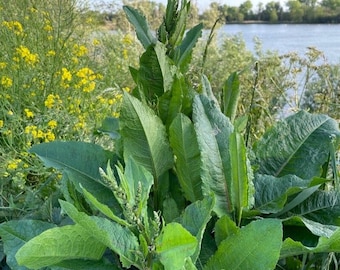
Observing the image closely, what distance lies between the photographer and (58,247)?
532mm

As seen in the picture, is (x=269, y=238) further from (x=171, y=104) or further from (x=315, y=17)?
(x=315, y=17)

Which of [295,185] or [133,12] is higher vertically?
[133,12]

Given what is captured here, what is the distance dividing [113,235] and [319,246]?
9.3 inches

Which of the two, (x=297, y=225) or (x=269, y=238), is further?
(x=297, y=225)

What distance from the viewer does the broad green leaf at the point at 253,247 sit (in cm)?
55

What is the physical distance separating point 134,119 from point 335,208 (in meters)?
0.30

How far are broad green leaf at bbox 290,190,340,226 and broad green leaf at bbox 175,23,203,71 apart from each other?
0.28 meters

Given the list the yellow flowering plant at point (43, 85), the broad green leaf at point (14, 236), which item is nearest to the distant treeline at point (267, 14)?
the yellow flowering plant at point (43, 85)

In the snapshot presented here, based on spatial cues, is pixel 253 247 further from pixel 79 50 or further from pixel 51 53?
pixel 79 50

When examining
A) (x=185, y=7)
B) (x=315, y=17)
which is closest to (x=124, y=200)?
(x=185, y=7)

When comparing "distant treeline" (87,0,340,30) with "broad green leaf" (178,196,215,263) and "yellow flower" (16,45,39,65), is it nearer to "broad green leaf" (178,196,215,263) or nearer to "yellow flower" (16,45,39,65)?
"yellow flower" (16,45,39,65)

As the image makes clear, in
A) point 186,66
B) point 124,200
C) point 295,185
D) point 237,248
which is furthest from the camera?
point 186,66

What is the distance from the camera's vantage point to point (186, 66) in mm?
800

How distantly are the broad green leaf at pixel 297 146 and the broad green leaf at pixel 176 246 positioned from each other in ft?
0.98
